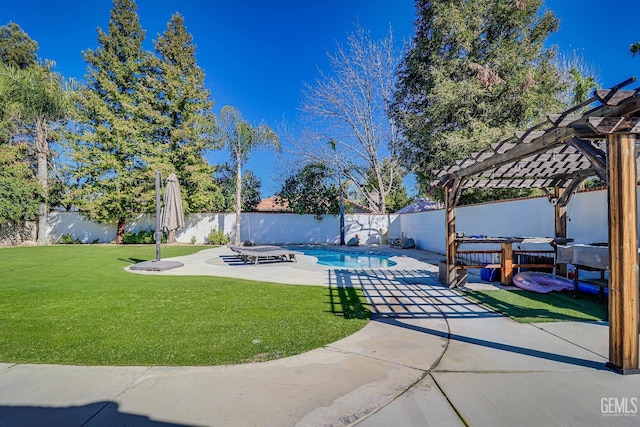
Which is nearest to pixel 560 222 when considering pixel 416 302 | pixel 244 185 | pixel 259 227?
pixel 416 302

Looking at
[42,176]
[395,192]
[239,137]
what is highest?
[239,137]

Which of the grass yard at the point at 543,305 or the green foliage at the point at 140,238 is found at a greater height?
the green foliage at the point at 140,238

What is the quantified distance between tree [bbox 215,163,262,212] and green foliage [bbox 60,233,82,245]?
29.1ft

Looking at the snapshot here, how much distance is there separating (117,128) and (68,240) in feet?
24.2

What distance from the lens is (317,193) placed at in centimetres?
2017

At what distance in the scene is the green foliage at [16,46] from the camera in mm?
21016

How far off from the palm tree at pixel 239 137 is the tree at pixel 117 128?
145 inches

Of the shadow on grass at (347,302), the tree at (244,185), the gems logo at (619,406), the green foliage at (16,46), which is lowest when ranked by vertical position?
the shadow on grass at (347,302)

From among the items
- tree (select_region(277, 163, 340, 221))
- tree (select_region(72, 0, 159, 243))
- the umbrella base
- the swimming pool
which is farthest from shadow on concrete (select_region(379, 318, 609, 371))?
tree (select_region(72, 0, 159, 243))

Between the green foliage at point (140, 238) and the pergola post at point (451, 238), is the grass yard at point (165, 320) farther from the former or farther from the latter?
the green foliage at point (140, 238)

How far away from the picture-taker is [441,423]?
2.07 metres

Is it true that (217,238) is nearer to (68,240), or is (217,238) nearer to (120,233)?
(120,233)

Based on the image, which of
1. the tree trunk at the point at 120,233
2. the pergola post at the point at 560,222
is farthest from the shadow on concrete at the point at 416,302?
the tree trunk at the point at 120,233

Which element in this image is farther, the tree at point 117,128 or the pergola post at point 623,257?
the tree at point 117,128
